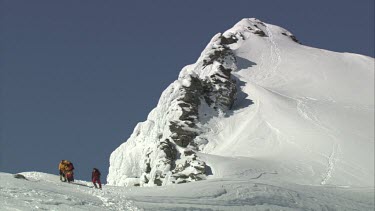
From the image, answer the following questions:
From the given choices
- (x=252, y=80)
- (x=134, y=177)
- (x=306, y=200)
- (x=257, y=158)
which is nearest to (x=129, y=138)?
(x=134, y=177)

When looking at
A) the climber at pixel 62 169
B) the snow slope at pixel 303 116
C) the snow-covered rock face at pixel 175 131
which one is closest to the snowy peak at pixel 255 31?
the snow slope at pixel 303 116

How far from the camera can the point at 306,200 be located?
3134 centimetres

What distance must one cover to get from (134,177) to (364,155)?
20.1 m

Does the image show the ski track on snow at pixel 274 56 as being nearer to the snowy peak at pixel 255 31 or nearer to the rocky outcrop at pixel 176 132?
the snowy peak at pixel 255 31

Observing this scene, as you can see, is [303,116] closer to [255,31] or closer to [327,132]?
[327,132]

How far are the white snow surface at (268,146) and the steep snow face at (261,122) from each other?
118mm

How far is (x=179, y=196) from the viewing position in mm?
27312

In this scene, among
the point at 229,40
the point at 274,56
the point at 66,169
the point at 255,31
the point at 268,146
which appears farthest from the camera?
the point at 255,31

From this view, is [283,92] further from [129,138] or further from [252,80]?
[129,138]

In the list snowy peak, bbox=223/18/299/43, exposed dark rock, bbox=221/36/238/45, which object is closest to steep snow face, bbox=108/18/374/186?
exposed dark rock, bbox=221/36/238/45

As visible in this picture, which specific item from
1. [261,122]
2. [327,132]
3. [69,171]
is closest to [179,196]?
[69,171]

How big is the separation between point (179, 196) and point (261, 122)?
30160 mm

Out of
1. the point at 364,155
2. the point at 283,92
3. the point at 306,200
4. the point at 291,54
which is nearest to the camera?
the point at 306,200

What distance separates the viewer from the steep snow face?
153ft
